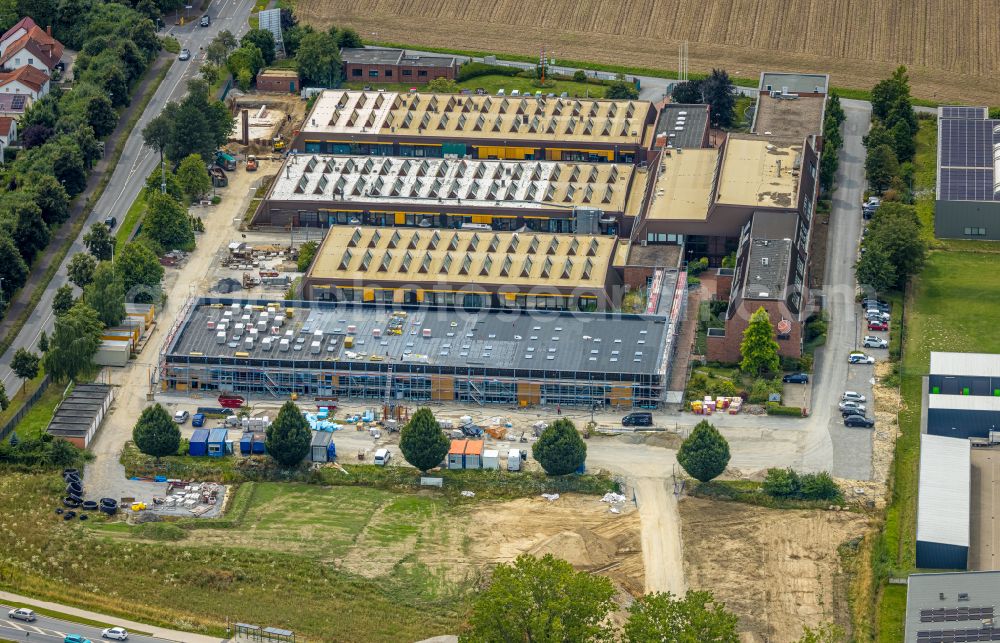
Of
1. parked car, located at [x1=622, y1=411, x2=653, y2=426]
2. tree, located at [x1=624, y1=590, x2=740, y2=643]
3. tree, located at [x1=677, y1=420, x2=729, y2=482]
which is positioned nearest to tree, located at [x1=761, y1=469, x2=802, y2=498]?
tree, located at [x1=677, y1=420, x2=729, y2=482]

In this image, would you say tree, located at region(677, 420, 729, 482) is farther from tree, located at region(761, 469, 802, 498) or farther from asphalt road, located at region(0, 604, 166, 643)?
asphalt road, located at region(0, 604, 166, 643)

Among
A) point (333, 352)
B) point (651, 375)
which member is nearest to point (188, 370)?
point (333, 352)

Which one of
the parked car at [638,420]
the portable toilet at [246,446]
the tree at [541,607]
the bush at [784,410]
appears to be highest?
the bush at [784,410]

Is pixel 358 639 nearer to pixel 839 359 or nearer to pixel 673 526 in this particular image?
pixel 673 526

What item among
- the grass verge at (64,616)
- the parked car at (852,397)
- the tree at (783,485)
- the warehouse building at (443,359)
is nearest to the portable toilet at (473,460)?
the warehouse building at (443,359)

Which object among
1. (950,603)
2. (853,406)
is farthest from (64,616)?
(853,406)

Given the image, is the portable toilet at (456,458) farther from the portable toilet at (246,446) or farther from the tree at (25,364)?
the tree at (25,364)
